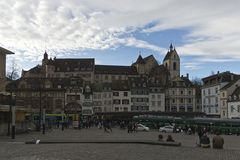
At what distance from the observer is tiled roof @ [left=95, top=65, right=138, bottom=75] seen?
16886 centimetres

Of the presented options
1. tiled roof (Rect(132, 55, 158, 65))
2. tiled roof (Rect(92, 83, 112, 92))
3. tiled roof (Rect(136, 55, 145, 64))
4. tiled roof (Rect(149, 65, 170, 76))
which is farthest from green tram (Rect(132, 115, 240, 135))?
tiled roof (Rect(132, 55, 158, 65))

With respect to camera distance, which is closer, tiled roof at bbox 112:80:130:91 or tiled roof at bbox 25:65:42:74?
tiled roof at bbox 112:80:130:91

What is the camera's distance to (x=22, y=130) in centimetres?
5459

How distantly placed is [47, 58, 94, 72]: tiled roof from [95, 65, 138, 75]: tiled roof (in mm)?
3962

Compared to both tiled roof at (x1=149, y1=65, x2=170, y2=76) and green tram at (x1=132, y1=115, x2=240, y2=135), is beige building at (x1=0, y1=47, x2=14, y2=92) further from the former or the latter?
tiled roof at (x1=149, y1=65, x2=170, y2=76)

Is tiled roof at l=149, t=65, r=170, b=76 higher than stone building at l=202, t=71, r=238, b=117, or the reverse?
tiled roof at l=149, t=65, r=170, b=76

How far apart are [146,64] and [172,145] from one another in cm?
14747

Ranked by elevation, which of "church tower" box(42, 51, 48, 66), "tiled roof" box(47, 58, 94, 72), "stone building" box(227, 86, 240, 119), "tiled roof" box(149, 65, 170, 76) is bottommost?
"stone building" box(227, 86, 240, 119)

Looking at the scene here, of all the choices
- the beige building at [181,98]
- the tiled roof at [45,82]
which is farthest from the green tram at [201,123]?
the beige building at [181,98]

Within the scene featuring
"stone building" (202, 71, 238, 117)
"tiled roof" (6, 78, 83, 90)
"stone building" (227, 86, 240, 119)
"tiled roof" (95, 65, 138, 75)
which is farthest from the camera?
"tiled roof" (95, 65, 138, 75)

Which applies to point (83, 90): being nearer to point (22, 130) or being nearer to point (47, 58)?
point (47, 58)

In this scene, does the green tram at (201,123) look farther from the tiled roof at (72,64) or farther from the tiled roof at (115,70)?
the tiled roof at (115,70)

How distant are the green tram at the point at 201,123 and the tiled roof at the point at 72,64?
78108mm

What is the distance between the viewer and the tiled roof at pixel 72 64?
16475 centimetres
